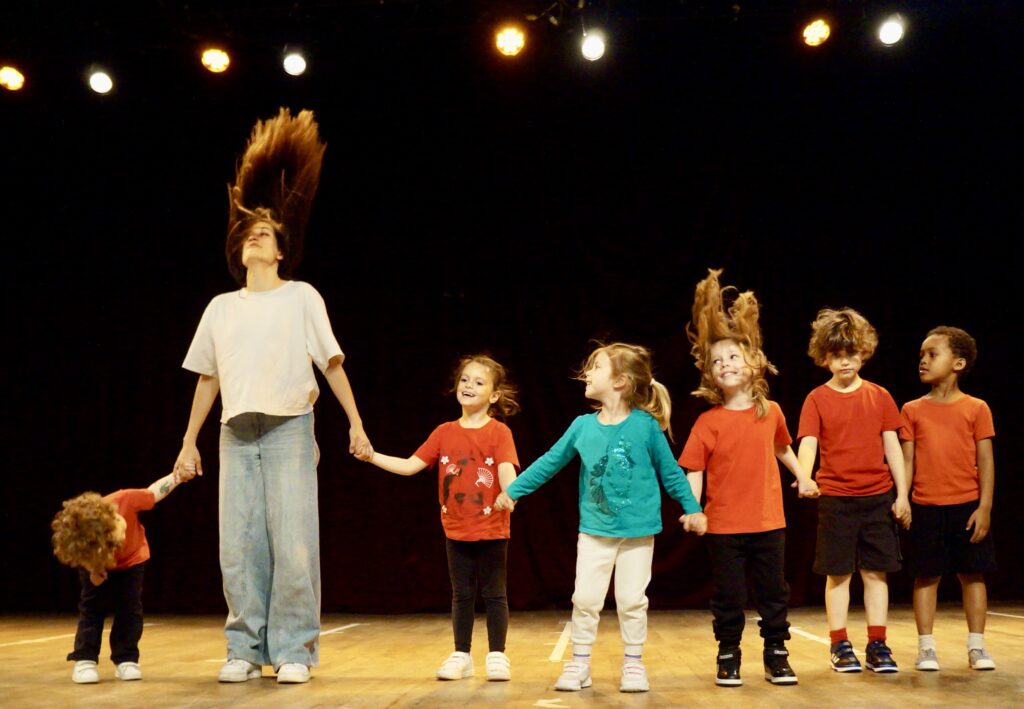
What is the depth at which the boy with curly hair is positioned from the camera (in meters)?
3.44

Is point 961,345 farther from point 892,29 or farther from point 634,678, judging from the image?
point 892,29

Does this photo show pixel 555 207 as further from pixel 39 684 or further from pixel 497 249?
pixel 39 684

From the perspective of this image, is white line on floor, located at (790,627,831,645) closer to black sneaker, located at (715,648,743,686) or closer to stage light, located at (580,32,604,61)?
black sneaker, located at (715,648,743,686)

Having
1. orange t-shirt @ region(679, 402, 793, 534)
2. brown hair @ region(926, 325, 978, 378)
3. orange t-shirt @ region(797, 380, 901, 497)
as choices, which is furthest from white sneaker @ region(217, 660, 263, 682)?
brown hair @ region(926, 325, 978, 378)

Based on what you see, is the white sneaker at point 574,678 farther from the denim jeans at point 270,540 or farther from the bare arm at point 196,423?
the bare arm at point 196,423

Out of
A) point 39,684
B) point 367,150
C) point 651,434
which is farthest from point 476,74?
point 39,684

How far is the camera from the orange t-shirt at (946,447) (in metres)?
3.66

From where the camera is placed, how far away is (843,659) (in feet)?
11.1

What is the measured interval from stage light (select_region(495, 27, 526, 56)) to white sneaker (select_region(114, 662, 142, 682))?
12.9 feet

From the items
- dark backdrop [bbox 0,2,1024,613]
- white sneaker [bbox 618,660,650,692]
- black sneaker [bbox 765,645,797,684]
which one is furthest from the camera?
dark backdrop [bbox 0,2,1024,613]

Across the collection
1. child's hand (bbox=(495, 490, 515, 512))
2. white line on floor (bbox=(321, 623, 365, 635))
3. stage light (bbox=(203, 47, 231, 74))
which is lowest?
white line on floor (bbox=(321, 623, 365, 635))

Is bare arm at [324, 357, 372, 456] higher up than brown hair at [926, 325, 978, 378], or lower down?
lower down

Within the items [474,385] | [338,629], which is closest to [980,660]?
[474,385]

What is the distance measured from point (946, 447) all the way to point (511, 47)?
11.3 ft
